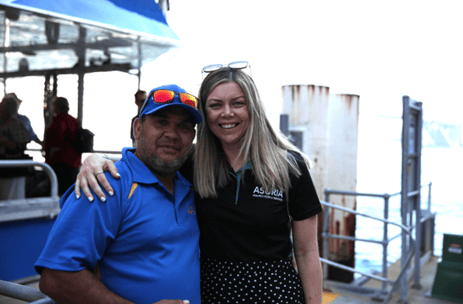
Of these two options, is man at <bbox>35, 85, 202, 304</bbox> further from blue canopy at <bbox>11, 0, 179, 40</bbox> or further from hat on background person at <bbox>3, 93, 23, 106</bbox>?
hat on background person at <bbox>3, 93, 23, 106</bbox>

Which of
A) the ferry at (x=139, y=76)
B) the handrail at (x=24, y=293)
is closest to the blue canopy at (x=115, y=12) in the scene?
the ferry at (x=139, y=76)

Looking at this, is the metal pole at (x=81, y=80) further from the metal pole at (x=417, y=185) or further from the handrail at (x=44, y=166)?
the metal pole at (x=417, y=185)

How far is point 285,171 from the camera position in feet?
5.89

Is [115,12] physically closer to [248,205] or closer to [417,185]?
[417,185]

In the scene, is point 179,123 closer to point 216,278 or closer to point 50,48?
point 216,278

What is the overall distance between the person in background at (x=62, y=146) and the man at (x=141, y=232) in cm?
414

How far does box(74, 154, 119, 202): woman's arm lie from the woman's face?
1.77 feet

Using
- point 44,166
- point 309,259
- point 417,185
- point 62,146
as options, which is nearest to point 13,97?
point 62,146

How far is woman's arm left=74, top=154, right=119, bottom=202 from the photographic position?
1323 millimetres

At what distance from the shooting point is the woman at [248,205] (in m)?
1.69

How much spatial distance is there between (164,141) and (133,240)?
0.39 meters

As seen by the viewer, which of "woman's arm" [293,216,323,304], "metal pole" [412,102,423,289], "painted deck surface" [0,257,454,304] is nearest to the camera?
"woman's arm" [293,216,323,304]

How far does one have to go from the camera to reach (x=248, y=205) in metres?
1.73

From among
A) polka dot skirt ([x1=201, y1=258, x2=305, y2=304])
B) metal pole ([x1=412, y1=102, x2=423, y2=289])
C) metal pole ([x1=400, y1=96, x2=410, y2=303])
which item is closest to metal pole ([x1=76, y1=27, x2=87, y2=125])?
metal pole ([x1=400, y1=96, x2=410, y2=303])
